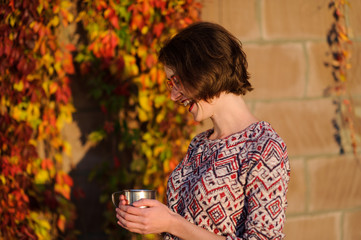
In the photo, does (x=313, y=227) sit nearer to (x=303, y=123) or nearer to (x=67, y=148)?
(x=303, y=123)

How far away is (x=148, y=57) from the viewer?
3.22 m

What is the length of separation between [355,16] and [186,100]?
2292 millimetres

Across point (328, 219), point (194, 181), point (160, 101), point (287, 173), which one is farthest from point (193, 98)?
point (328, 219)

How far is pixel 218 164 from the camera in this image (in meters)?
1.83

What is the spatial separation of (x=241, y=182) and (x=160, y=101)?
1570mm

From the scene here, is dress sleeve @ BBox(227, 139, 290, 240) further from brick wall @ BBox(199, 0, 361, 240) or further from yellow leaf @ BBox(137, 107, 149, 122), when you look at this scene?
brick wall @ BBox(199, 0, 361, 240)

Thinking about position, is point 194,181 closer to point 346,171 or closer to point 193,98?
point 193,98

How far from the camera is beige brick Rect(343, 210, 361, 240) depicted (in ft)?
12.4

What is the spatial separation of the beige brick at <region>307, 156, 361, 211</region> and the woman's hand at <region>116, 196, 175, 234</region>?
2.20 m

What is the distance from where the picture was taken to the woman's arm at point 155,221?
5.42 ft

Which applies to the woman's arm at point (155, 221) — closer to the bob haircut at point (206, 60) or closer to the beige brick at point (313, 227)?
the bob haircut at point (206, 60)

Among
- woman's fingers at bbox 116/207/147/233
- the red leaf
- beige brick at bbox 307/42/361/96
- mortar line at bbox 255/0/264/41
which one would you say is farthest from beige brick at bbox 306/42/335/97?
woman's fingers at bbox 116/207/147/233

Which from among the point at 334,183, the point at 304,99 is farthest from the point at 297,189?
the point at 304,99

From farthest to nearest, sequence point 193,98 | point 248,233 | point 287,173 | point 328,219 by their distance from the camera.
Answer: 1. point 328,219
2. point 193,98
3. point 287,173
4. point 248,233
